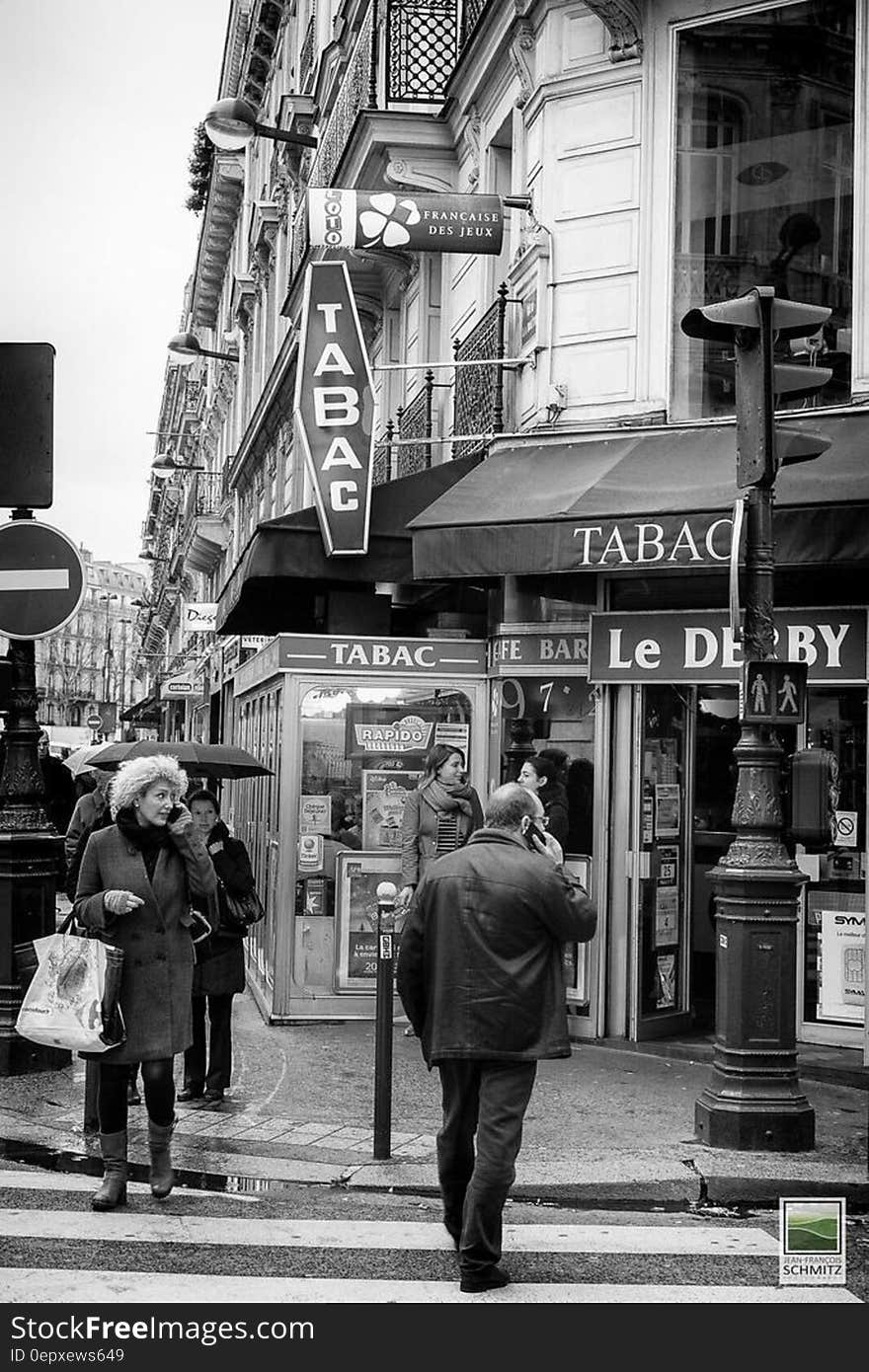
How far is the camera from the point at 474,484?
35.6ft

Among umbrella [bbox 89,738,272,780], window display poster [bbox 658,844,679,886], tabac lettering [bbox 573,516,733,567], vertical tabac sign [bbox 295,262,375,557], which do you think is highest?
vertical tabac sign [bbox 295,262,375,557]

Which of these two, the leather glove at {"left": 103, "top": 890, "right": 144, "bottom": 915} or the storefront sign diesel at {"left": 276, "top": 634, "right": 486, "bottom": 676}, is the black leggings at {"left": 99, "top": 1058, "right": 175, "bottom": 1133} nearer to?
the leather glove at {"left": 103, "top": 890, "right": 144, "bottom": 915}

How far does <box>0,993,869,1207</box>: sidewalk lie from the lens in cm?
716

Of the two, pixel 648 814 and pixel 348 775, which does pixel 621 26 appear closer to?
pixel 648 814

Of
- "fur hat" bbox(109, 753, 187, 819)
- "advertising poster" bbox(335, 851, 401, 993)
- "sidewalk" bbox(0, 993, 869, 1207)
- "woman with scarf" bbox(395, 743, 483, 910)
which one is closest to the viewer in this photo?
"fur hat" bbox(109, 753, 187, 819)

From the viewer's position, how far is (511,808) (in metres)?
5.95

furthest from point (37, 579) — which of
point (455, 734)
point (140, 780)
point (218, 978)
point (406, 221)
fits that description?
point (406, 221)

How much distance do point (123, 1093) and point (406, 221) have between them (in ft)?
25.5

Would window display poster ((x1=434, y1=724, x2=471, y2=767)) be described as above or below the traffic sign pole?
above

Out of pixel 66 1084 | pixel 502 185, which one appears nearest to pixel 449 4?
pixel 502 185

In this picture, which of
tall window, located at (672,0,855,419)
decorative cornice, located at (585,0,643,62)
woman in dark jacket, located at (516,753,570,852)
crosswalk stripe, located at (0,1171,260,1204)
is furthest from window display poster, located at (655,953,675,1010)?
decorative cornice, located at (585,0,643,62)

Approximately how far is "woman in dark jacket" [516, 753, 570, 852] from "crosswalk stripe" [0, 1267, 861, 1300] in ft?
16.7

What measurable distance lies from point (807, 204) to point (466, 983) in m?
6.73

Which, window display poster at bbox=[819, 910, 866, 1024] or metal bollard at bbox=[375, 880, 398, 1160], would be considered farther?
window display poster at bbox=[819, 910, 866, 1024]
